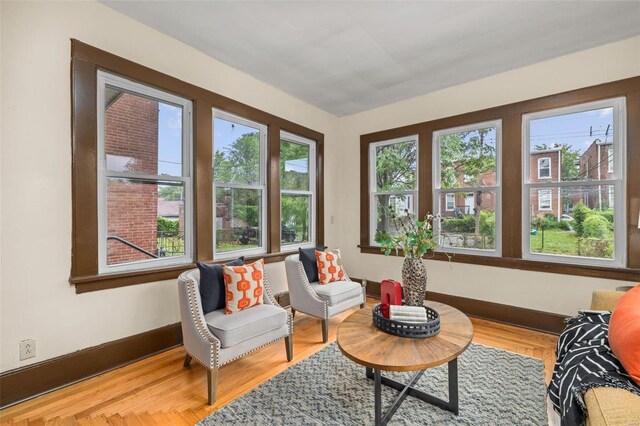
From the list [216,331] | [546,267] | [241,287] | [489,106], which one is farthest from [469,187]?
[216,331]

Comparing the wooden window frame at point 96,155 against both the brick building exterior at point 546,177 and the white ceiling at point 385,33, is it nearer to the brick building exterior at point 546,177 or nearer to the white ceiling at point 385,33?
the white ceiling at point 385,33

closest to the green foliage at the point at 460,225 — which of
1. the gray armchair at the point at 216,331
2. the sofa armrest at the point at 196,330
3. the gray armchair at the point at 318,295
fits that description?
the gray armchair at the point at 318,295

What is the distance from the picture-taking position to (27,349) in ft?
6.48

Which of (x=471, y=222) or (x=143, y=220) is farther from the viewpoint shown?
(x=471, y=222)

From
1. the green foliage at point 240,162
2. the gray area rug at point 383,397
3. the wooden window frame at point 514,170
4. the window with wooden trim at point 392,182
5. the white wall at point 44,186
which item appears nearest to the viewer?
the gray area rug at point 383,397

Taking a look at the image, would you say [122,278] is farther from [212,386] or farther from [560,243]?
[560,243]

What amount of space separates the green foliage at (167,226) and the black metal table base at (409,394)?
220 centimetres

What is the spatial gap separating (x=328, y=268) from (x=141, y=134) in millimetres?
2293

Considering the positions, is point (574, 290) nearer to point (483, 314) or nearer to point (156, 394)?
point (483, 314)

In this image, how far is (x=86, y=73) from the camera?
2.21m

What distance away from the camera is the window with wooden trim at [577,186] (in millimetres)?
2807

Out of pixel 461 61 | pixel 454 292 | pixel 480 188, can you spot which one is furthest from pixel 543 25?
pixel 454 292

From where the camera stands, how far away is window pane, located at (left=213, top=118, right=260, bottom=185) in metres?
3.20

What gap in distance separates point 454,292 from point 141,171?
373 centimetres
